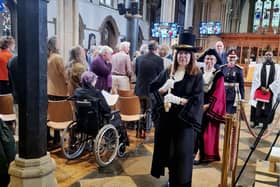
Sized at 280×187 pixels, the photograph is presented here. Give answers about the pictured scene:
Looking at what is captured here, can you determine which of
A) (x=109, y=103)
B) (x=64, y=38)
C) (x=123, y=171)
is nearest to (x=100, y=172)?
(x=123, y=171)

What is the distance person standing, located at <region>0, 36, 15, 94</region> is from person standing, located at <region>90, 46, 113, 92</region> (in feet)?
3.88

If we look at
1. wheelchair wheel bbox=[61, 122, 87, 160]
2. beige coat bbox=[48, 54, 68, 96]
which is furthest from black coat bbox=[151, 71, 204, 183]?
beige coat bbox=[48, 54, 68, 96]

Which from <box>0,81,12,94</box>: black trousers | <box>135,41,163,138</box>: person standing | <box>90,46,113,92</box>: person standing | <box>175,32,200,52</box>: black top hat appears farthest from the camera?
<box>0,81,12,94</box>: black trousers

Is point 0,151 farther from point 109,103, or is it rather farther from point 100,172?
point 109,103

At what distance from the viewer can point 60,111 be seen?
11.5 feet

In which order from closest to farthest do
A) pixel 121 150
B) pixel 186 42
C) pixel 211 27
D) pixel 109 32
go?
pixel 186 42 → pixel 121 150 → pixel 109 32 → pixel 211 27

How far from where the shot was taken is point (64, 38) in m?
7.76

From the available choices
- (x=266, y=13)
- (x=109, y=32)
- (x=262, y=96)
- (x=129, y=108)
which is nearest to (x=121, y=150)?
(x=129, y=108)

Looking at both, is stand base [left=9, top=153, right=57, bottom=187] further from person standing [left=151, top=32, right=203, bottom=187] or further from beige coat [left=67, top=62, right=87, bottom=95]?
beige coat [left=67, top=62, right=87, bottom=95]

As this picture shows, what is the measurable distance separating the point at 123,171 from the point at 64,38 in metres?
5.32

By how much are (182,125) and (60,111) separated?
157 centimetres

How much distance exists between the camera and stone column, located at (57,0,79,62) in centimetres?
762

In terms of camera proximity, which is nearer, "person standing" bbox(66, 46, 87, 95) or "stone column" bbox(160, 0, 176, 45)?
"person standing" bbox(66, 46, 87, 95)

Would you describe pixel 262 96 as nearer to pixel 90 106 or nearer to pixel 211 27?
pixel 90 106
